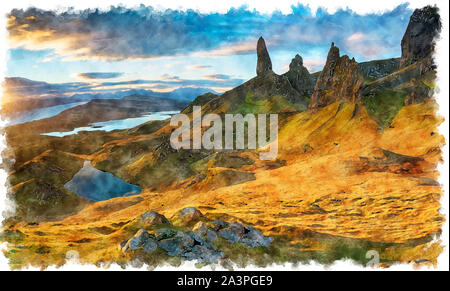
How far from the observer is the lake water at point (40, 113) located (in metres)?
22.0

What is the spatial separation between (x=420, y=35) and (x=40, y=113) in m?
27.8

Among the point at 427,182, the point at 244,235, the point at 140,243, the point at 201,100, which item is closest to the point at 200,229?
the point at 244,235

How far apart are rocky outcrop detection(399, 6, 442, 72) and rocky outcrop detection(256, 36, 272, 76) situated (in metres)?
9.46

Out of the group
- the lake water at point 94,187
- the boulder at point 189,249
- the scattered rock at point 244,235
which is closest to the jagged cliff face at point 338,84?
the scattered rock at point 244,235

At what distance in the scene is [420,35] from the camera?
918 inches

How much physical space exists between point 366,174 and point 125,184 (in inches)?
760

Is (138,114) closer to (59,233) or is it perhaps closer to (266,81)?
(59,233)

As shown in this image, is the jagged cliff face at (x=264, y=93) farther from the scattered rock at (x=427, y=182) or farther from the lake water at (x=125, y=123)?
the scattered rock at (x=427, y=182)

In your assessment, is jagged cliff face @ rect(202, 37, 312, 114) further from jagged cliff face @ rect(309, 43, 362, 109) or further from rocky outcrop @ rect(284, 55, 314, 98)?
jagged cliff face @ rect(309, 43, 362, 109)

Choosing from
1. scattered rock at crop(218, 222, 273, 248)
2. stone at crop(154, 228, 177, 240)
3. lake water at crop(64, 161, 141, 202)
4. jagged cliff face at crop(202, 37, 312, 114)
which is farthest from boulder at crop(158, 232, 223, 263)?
jagged cliff face at crop(202, 37, 312, 114)

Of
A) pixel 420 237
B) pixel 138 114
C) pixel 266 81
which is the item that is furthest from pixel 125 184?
pixel 420 237

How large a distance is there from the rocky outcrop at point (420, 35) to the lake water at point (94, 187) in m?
23.6

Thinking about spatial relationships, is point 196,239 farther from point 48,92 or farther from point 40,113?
point 40,113

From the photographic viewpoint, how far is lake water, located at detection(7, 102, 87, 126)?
867 inches
